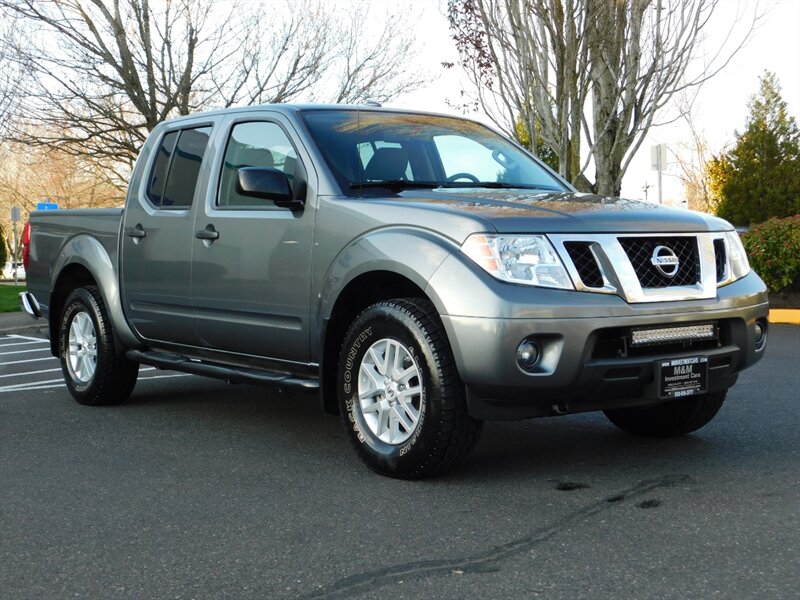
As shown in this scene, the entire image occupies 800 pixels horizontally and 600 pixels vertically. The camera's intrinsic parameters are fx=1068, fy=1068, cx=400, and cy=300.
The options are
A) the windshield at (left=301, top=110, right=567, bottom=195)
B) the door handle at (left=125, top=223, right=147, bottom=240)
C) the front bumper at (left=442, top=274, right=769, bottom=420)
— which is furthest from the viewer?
the door handle at (left=125, top=223, right=147, bottom=240)

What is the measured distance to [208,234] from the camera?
6.00m

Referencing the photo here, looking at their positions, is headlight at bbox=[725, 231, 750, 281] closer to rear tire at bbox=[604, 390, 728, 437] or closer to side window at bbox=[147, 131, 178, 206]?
rear tire at bbox=[604, 390, 728, 437]

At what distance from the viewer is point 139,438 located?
6.14 meters

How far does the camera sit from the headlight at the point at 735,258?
5.14m

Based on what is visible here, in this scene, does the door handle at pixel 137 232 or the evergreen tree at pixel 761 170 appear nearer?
the door handle at pixel 137 232

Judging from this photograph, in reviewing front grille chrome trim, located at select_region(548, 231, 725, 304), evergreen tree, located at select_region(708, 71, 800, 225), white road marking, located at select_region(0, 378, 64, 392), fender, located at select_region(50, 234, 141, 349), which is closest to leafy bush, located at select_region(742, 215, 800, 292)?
white road marking, located at select_region(0, 378, 64, 392)

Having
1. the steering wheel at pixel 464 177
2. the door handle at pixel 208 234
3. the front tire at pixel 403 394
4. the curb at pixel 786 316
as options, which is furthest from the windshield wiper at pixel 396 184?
the curb at pixel 786 316

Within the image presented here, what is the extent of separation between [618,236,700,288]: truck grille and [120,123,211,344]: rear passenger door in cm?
268

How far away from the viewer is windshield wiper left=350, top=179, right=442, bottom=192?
5463 mm

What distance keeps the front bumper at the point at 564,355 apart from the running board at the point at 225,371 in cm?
113

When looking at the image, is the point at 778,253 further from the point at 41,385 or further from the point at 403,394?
the point at 403,394

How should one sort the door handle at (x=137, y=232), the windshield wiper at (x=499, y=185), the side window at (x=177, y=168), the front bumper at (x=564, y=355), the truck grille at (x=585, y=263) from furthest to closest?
the door handle at (x=137, y=232)
the side window at (x=177, y=168)
the windshield wiper at (x=499, y=185)
the truck grille at (x=585, y=263)
the front bumper at (x=564, y=355)

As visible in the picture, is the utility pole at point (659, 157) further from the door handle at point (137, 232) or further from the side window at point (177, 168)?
the door handle at point (137, 232)

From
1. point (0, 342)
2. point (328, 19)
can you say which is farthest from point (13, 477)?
point (328, 19)
